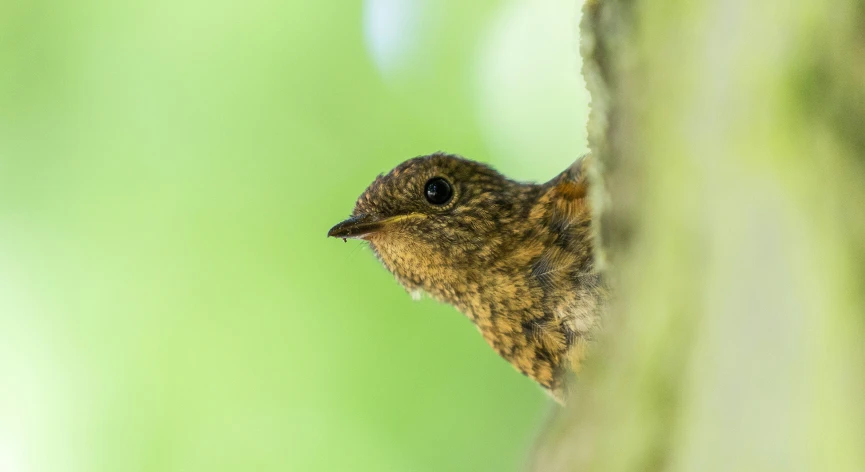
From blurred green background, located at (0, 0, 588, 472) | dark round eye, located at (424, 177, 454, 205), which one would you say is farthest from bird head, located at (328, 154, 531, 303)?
blurred green background, located at (0, 0, 588, 472)

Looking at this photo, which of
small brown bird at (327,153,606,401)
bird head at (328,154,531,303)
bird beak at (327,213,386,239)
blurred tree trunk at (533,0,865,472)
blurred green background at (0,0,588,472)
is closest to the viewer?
blurred tree trunk at (533,0,865,472)

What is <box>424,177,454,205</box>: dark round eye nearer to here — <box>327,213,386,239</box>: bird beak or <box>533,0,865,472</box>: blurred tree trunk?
<box>327,213,386,239</box>: bird beak

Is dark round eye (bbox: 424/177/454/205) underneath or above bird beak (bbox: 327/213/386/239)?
above

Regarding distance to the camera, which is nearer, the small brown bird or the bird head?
the small brown bird

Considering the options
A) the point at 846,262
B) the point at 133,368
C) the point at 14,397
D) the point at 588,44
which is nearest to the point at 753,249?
the point at 846,262

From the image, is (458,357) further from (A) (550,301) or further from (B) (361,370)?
(A) (550,301)

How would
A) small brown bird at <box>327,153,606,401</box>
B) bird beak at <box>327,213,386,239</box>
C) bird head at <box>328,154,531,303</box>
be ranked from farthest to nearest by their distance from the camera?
bird beak at <box>327,213,386,239</box>
bird head at <box>328,154,531,303</box>
small brown bird at <box>327,153,606,401</box>

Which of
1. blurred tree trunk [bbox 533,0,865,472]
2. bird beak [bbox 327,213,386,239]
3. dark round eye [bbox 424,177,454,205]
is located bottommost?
blurred tree trunk [bbox 533,0,865,472]

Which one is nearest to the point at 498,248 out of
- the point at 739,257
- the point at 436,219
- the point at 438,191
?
the point at 436,219
